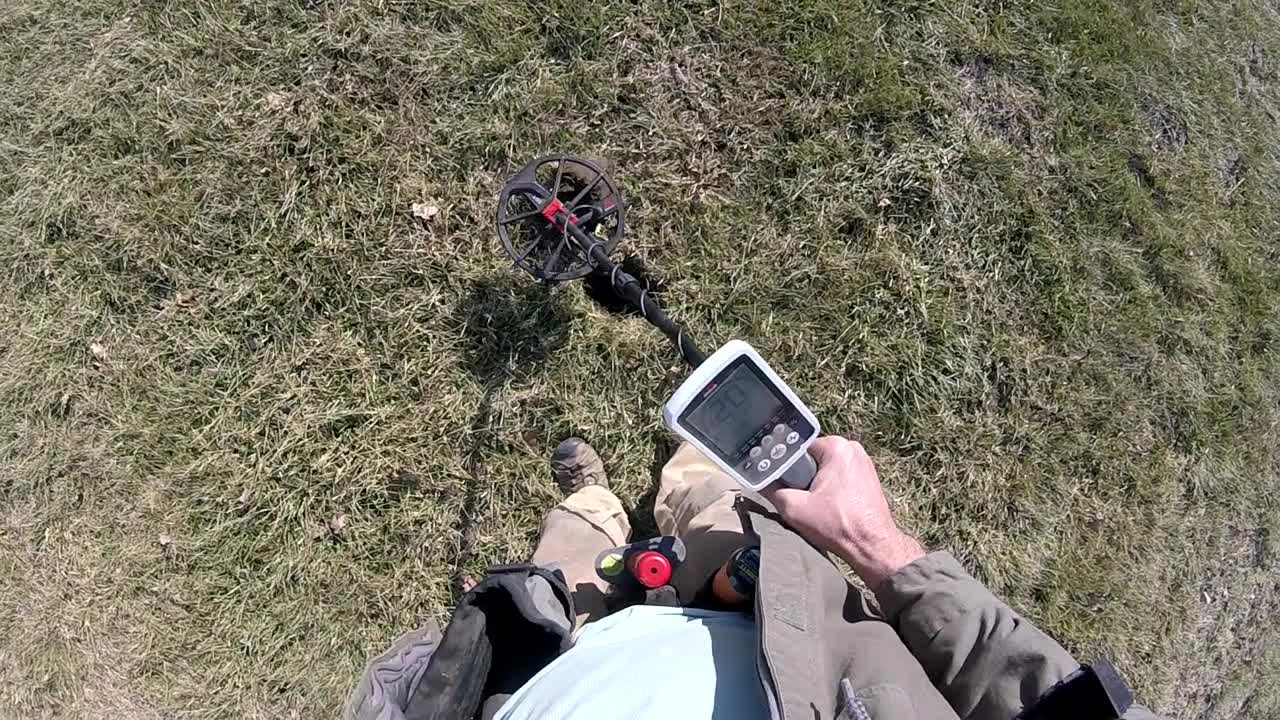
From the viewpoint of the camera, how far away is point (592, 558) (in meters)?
2.61

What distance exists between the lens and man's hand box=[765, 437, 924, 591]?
6.72ft

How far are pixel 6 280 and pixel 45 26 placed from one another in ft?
3.16

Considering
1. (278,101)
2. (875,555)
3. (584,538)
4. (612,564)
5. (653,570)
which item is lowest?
(584,538)

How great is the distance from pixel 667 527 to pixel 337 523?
3.98 feet

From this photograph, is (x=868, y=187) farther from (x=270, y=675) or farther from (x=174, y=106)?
(x=270, y=675)

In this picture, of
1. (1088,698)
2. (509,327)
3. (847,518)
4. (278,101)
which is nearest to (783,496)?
(847,518)

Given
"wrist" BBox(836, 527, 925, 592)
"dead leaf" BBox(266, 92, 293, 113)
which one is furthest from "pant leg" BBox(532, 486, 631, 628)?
"dead leaf" BBox(266, 92, 293, 113)

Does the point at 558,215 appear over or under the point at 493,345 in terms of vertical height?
over

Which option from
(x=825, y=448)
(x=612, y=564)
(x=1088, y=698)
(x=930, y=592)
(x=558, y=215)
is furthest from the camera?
(x=558, y=215)

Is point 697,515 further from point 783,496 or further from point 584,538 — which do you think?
point 783,496

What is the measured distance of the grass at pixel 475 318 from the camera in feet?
9.56

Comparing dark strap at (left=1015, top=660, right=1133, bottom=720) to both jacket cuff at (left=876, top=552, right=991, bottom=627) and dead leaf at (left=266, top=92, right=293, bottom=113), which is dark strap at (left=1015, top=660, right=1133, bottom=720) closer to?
jacket cuff at (left=876, top=552, right=991, bottom=627)

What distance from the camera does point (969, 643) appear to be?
1879 millimetres

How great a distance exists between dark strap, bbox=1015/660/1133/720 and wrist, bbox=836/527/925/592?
51 cm
